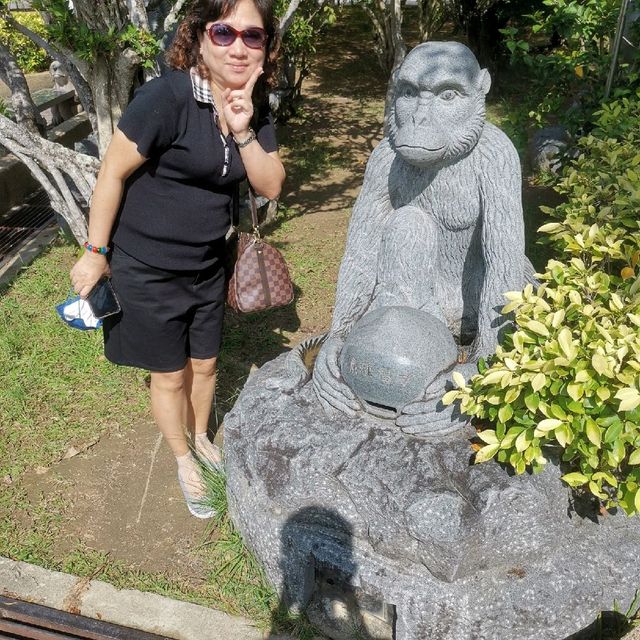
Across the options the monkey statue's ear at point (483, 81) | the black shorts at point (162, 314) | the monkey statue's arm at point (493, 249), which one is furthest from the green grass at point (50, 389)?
the monkey statue's ear at point (483, 81)

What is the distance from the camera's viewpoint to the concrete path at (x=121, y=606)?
8.59ft

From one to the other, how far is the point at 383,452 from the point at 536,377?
25.6 inches

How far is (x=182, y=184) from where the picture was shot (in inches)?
93.7

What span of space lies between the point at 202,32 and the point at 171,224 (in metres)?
0.67

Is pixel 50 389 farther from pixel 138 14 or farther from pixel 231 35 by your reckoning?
pixel 231 35

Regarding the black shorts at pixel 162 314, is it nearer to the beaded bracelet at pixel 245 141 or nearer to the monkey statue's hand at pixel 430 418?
the beaded bracelet at pixel 245 141

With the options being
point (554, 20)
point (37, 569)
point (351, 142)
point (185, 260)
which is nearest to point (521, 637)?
point (185, 260)

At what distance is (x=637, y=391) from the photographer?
1.86 meters

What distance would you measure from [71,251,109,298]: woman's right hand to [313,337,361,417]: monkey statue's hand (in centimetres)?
92

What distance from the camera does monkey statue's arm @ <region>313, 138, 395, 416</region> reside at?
2.61 meters

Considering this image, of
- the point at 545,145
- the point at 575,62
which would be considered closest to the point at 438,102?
the point at 575,62

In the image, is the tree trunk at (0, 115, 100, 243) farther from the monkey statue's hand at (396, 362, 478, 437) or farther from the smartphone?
the monkey statue's hand at (396, 362, 478, 437)

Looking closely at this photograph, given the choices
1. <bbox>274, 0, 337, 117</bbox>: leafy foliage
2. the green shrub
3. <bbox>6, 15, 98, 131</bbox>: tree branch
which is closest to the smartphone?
<bbox>6, 15, 98, 131</bbox>: tree branch

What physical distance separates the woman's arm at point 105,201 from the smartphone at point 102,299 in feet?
0.09
